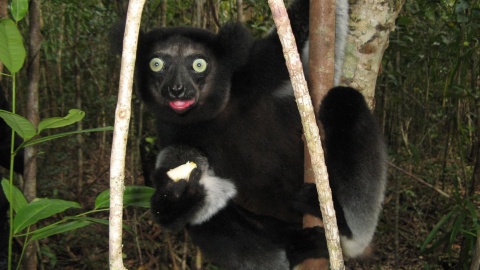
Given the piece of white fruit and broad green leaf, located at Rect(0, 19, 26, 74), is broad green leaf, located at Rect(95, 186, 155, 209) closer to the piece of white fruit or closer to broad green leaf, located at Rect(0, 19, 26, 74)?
the piece of white fruit

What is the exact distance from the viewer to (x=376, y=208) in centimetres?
279

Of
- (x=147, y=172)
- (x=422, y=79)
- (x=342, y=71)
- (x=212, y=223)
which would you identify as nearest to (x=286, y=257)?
(x=212, y=223)

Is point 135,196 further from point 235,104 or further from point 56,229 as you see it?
point 235,104

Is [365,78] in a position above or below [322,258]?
above

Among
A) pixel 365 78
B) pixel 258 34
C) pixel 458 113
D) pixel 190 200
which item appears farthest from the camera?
pixel 258 34

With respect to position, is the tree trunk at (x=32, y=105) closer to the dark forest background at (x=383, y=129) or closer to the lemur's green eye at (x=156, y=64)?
the lemur's green eye at (x=156, y=64)

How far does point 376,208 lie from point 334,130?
550 millimetres

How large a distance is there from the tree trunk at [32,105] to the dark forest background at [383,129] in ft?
3.92

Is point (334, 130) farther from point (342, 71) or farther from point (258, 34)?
point (258, 34)

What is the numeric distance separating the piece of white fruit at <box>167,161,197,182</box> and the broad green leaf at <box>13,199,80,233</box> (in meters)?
1.06

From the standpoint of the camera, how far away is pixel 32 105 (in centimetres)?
338

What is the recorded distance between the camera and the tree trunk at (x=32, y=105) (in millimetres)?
3381

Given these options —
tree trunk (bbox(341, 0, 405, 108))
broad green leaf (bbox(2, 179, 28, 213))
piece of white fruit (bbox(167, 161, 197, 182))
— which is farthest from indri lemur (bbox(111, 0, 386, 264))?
broad green leaf (bbox(2, 179, 28, 213))

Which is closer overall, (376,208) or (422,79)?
(376,208)
